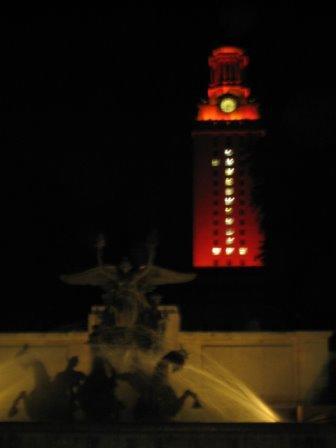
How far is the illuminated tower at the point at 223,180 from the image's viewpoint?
71.5 m

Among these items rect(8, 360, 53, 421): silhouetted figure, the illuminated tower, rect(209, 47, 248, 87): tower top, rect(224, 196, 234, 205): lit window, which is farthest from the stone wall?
rect(209, 47, 248, 87): tower top

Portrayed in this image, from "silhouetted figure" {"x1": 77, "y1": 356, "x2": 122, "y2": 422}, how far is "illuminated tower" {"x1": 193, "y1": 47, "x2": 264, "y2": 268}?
5270 centimetres

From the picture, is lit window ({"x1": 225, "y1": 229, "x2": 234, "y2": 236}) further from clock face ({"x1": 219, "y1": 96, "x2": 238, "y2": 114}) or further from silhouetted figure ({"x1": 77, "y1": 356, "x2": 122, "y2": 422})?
silhouetted figure ({"x1": 77, "y1": 356, "x2": 122, "y2": 422})

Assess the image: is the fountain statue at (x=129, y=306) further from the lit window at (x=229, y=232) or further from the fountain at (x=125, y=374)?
the lit window at (x=229, y=232)

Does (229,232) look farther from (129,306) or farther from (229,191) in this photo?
(129,306)

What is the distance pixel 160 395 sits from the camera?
18031 mm

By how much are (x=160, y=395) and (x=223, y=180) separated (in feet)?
183

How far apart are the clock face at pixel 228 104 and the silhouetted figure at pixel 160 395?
5723cm

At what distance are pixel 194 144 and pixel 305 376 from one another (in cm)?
5322

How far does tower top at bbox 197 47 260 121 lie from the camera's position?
2889 inches

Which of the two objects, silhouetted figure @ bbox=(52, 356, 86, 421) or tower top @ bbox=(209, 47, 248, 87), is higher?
tower top @ bbox=(209, 47, 248, 87)

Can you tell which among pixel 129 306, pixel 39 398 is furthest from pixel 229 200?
pixel 39 398

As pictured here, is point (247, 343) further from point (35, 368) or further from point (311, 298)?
point (35, 368)

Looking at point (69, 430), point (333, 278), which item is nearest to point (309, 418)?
point (333, 278)
